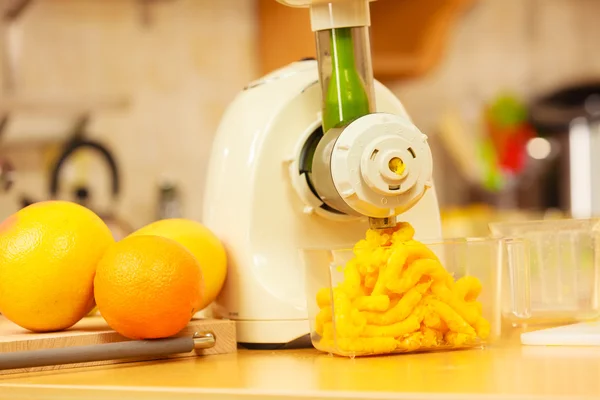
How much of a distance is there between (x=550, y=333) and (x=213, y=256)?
0.89 feet

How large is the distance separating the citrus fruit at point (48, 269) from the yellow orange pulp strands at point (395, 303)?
0.19m

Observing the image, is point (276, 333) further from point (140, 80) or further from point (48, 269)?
point (140, 80)

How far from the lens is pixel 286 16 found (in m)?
2.05

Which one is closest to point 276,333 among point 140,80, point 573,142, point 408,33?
point 140,80

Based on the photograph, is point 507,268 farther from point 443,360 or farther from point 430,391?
point 430,391

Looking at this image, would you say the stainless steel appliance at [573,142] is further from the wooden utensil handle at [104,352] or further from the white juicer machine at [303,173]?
the wooden utensil handle at [104,352]

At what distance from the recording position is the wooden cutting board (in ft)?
2.24

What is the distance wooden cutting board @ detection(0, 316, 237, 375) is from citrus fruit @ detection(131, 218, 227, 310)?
3 centimetres

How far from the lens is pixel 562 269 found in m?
0.81

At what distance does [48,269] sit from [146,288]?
90mm

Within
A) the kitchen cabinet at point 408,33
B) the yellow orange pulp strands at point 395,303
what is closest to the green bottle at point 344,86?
the yellow orange pulp strands at point 395,303

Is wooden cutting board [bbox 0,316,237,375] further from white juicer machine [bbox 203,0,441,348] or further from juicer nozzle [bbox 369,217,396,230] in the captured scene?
juicer nozzle [bbox 369,217,396,230]

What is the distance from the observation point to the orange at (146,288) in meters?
0.67

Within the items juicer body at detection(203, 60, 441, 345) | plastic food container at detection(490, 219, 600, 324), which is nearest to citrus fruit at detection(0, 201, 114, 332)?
juicer body at detection(203, 60, 441, 345)
